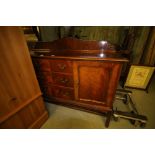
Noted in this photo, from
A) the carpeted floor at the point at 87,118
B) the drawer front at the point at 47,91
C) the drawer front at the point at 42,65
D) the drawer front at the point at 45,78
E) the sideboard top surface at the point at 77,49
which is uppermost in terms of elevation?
the sideboard top surface at the point at 77,49

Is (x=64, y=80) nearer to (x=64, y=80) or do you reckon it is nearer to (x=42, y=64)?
(x=64, y=80)

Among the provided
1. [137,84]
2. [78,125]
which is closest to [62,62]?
[78,125]

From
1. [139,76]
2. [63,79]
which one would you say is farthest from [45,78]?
[139,76]

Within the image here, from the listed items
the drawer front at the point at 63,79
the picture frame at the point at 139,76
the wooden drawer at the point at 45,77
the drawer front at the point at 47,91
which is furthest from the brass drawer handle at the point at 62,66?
the picture frame at the point at 139,76

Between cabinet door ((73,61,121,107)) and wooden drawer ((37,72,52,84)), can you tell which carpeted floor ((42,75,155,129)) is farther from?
wooden drawer ((37,72,52,84))

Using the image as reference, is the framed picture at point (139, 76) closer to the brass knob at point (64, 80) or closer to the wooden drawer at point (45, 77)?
the brass knob at point (64, 80)

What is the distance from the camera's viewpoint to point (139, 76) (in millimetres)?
2045

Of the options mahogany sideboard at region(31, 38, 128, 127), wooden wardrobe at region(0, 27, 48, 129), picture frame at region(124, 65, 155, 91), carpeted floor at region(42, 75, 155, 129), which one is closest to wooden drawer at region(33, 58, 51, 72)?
mahogany sideboard at region(31, 38, 128, 127)

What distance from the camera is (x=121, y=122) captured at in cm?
153

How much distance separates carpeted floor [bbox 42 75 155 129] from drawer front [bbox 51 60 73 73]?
767 mm

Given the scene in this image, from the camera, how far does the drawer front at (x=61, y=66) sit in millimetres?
1269

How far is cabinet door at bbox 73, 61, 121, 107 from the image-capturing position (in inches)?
43.9

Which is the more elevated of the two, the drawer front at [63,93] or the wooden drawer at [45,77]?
the wooden drawer at [45,77]

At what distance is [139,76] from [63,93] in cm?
152
